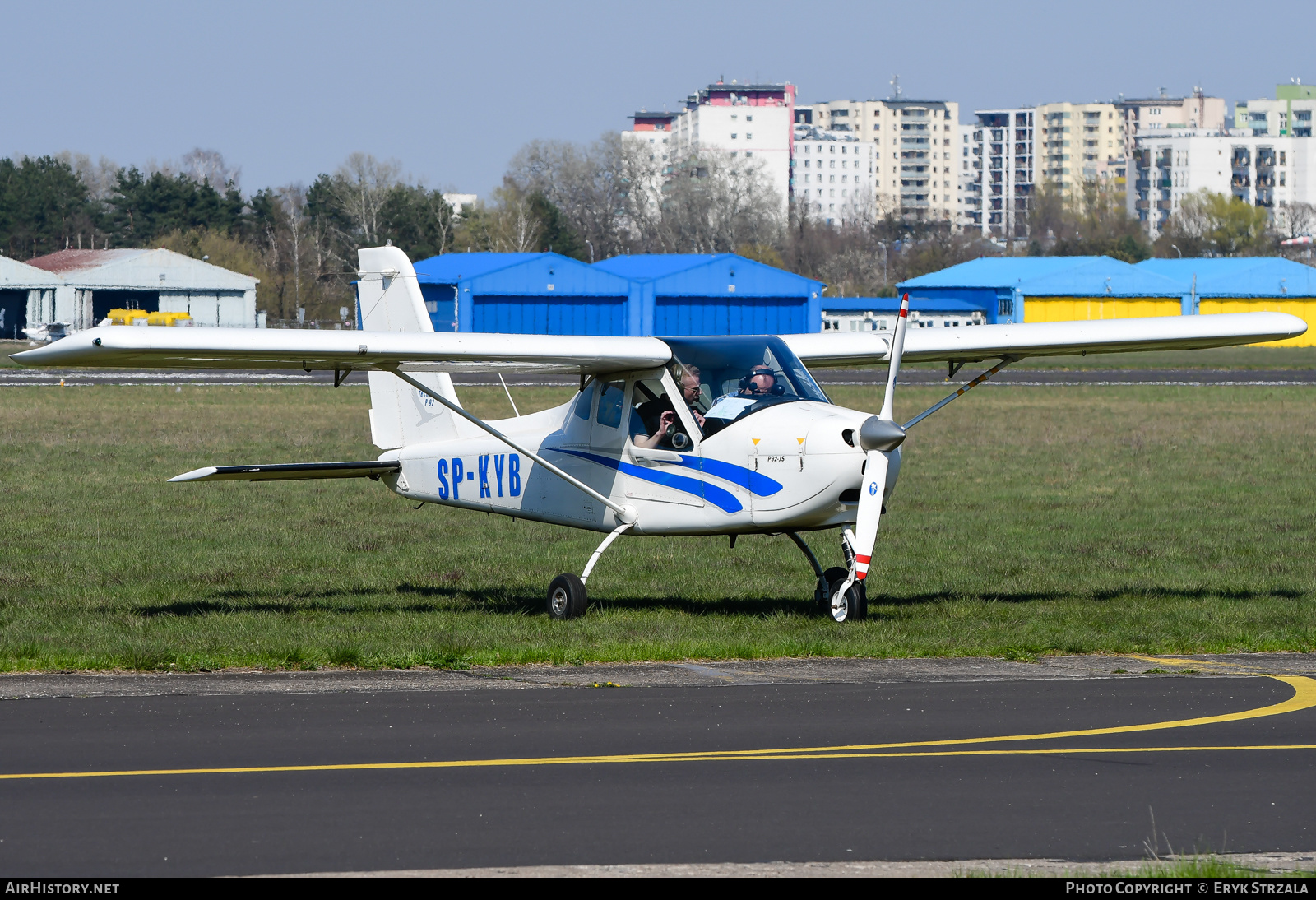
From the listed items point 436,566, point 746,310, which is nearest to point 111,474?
point 436,566

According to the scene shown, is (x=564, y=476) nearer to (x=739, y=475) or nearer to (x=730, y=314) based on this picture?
(x=739, y=475)

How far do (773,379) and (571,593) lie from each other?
247 centimetres

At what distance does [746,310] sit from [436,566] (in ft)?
266

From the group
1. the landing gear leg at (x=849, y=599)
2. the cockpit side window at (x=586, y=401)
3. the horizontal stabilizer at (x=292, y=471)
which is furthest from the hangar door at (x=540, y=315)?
the landing gear leg at (x=849, y=599)

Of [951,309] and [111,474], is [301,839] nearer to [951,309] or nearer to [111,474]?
[111,474]

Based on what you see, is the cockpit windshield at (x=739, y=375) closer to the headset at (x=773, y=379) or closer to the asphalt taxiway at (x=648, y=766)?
the headset at (x=773, y=379)

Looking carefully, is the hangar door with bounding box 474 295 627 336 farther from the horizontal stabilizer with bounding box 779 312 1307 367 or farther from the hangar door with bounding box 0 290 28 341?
the horizontal stabilizer with bounding box 779 312 1307 367

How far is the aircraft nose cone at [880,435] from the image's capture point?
39.4 ft

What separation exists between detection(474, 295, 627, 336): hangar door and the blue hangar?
0.05 meters

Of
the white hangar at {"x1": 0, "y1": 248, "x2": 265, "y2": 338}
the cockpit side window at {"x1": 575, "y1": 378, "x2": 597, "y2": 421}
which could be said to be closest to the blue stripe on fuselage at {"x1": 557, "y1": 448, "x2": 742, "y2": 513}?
the cockpit side window at {"x1": 575, "y1": 378, "x2": 597, "y2": 421}

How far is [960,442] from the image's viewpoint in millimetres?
33969

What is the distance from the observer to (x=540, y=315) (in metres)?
94.9

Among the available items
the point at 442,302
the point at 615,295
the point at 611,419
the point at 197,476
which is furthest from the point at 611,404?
the point at 442,302

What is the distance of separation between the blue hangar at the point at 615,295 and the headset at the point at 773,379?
79756 mm
